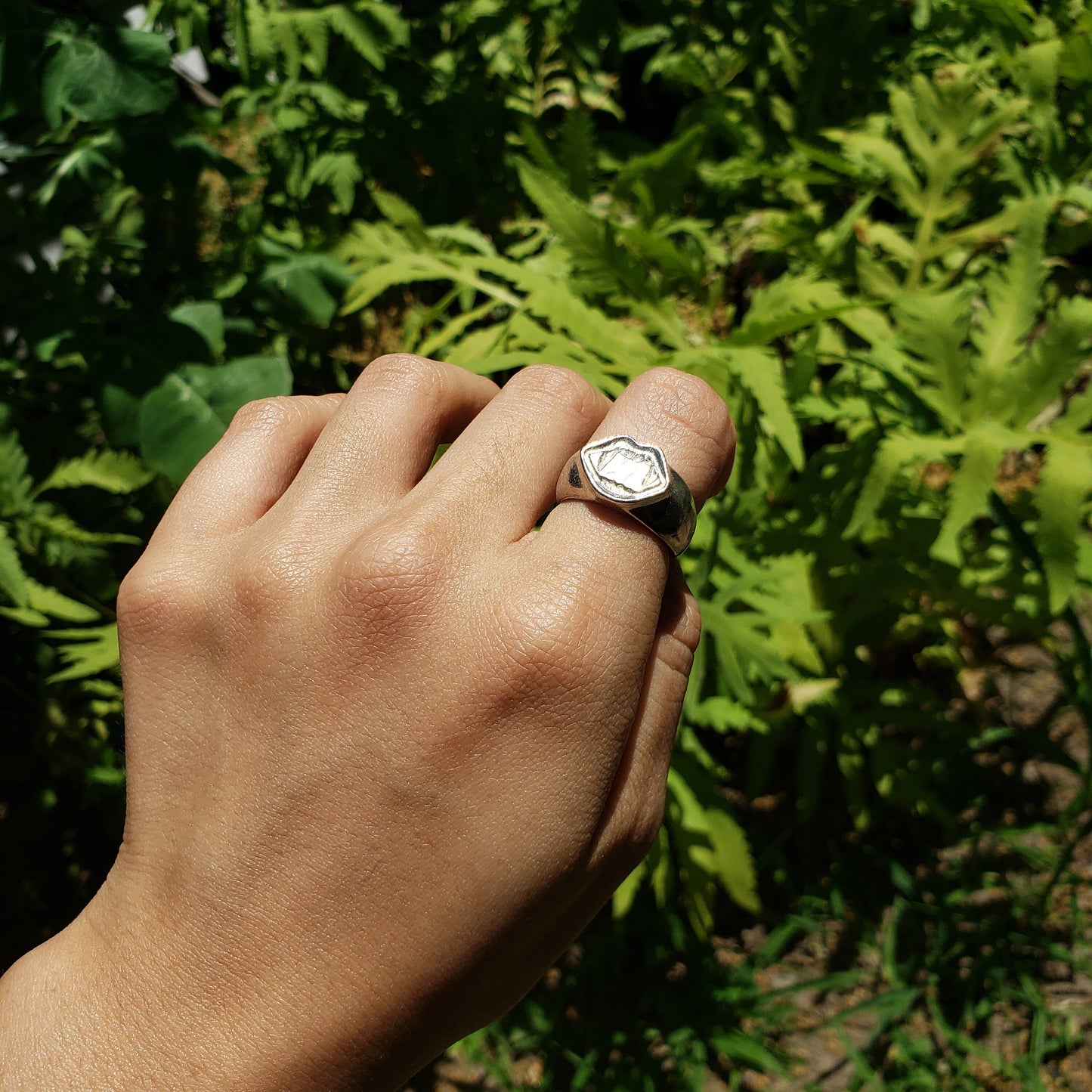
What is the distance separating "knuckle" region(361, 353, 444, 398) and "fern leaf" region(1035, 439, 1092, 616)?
46.3 inches

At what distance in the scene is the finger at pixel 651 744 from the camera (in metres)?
1.08

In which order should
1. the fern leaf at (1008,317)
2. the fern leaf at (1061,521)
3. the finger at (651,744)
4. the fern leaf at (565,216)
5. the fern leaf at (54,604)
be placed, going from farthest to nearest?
the fern leaf at (54,604), the fern leaf at (565,216), the fern leaf at (1008,317), the fern leaf at (1061,521), the finger at (651,744)

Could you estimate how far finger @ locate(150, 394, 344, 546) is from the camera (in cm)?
117

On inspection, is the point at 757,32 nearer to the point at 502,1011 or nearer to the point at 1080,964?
the point at 502,1011

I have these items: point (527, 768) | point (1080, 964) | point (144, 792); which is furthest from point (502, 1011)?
point (1080, 964)

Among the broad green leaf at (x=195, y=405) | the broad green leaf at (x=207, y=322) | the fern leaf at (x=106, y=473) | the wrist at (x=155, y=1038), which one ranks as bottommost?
the wrist at (x=155, y=1038)

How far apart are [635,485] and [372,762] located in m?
0.46

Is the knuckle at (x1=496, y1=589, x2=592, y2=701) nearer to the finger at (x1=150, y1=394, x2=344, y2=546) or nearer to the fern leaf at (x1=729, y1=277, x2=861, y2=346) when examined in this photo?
the finger at (x1=150, y1=394, x2=344, y2=546)

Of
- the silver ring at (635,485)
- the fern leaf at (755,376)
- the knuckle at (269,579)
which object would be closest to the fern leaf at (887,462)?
the fern leaf at (755,376)

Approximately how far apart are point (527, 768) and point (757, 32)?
8.71 feet

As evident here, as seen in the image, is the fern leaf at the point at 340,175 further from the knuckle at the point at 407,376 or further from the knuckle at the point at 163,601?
the knuckle at the point at 163,601

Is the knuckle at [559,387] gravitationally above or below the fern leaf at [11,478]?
above

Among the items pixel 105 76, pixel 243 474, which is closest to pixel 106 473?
pixel 105 76

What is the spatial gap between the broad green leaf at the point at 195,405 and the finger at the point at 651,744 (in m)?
1.23
